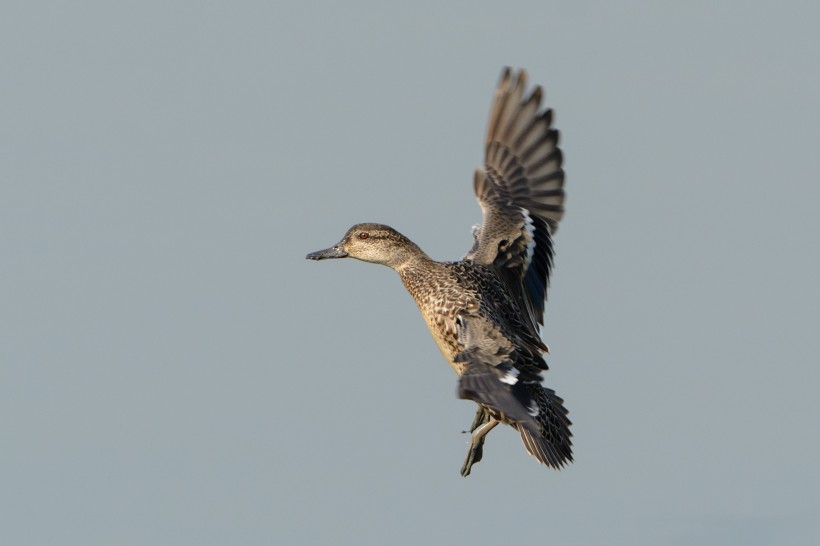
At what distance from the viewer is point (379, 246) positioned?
16578 millimetres

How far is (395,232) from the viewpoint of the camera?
16531mm

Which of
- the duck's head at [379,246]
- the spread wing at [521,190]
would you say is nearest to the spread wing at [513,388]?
the duck's head at [379,246]

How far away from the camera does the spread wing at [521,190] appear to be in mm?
16906

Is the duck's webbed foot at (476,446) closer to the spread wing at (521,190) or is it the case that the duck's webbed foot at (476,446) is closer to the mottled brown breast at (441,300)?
the mottled brown breast at (441,300)

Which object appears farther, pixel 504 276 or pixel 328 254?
pixel 328 254

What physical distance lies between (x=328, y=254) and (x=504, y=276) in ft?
7.11

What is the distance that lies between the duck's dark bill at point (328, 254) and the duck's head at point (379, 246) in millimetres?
51

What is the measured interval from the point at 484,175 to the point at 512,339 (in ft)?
12.5

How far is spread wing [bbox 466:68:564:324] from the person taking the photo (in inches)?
666

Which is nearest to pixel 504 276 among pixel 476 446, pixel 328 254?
pixel 328 254

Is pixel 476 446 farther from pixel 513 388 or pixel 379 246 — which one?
pixel 379 246

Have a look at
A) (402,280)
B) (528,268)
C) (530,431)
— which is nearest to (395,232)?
(402,280)

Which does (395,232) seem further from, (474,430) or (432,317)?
(474,430)

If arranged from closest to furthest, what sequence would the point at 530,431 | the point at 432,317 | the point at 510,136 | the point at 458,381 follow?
the point at 458,381
the point at 530,431
the point at 432,317
the point at 510,136
